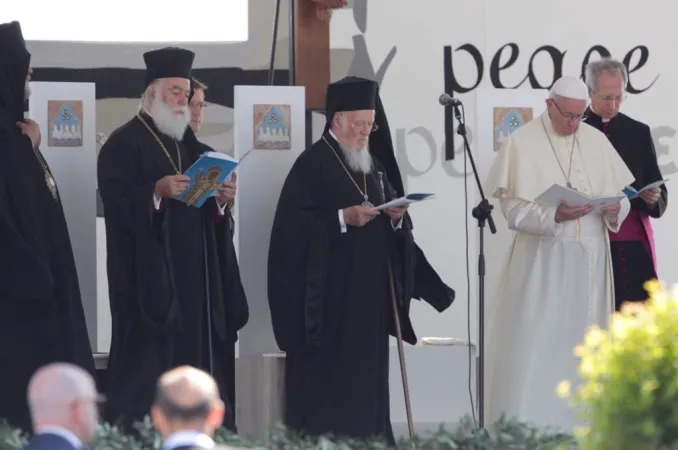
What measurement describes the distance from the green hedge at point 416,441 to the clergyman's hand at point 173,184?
2.62 m

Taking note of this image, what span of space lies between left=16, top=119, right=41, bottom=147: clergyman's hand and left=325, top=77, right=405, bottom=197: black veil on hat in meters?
1.65

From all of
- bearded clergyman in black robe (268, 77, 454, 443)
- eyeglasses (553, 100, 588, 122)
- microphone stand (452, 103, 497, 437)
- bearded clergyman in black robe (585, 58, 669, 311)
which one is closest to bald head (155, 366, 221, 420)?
microphone stand (452, 103, 497, 437)

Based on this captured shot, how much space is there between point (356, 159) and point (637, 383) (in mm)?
4692

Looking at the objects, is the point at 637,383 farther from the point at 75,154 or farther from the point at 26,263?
the point at 75,154

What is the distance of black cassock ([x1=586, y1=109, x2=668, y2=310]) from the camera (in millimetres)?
8398

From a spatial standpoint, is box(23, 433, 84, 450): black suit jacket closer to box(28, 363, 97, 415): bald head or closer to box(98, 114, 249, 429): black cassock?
box(28, 363, 97, 415): bald head

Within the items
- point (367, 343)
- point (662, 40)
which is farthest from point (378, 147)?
point (662, 40)

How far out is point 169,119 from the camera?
777 centimetres

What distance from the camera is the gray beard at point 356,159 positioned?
26.7 ft

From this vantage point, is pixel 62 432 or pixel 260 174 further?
pixel 260 174

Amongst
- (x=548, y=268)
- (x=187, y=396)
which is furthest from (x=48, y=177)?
(x=187, y=396)

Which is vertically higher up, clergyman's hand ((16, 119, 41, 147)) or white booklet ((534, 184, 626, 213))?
clergyman's hand ((16, 119, 41, 147))

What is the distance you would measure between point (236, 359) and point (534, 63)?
12.1 ft

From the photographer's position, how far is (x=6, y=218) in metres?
7.14
